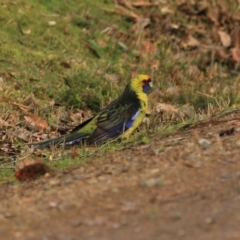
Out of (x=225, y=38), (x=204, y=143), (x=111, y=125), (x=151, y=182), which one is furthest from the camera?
(x=225, y=38)

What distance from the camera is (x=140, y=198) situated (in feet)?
16.0

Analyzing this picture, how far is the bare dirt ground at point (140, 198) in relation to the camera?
14.5ft

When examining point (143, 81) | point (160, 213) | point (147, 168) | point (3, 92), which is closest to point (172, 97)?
point (143, 81)

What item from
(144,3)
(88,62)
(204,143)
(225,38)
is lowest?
(225,38)

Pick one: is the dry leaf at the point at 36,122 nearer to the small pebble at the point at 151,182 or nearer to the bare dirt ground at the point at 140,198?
the bare dirt ground at the point at 140,198

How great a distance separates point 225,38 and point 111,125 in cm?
437

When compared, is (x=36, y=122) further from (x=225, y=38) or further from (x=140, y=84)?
(x=225, y=38)

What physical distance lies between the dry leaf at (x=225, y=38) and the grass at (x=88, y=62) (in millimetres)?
424

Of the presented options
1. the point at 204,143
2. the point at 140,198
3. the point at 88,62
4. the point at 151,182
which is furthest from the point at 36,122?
the point at 140,198

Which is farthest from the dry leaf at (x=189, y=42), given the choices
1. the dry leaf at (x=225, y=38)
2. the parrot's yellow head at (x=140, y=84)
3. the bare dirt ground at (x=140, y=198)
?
the bare dirt ground at (x=140, y=198)

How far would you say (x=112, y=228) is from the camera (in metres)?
4.47

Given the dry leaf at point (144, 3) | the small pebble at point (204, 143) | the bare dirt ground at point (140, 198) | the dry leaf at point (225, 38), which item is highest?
the dry leaf at point (144, 3)

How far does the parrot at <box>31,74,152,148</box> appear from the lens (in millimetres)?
7340

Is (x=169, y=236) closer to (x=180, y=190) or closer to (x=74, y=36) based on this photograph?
(x=180, y=190)
